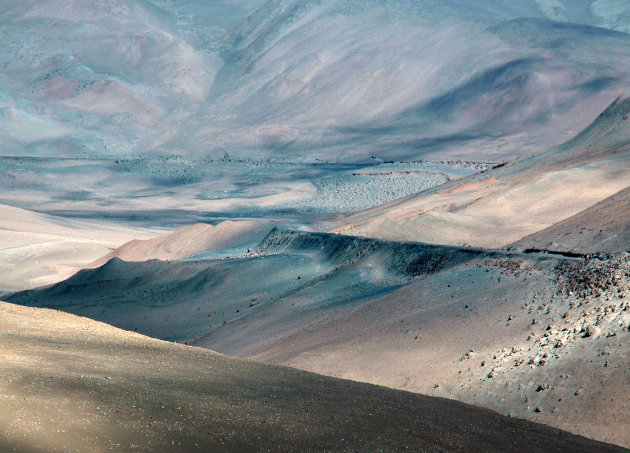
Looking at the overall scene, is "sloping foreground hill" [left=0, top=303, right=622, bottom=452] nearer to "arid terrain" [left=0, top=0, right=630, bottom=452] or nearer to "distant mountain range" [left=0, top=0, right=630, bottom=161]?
"arid terrain" [left=0, top=0, right=630, bottom=452]

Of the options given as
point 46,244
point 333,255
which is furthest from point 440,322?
point 46,244

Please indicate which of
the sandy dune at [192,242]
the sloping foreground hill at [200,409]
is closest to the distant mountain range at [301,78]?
the sandy dune at [192,242]

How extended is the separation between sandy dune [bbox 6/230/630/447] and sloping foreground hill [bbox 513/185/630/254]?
97 centimetres

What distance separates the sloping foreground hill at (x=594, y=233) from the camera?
10.5 meters

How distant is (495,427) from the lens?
5992mm

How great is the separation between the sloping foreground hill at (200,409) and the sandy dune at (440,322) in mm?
719

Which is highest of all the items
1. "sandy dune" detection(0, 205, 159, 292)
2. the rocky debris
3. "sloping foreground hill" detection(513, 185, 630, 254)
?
the rocky debris

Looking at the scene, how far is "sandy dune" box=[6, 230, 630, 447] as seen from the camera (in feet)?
23.2

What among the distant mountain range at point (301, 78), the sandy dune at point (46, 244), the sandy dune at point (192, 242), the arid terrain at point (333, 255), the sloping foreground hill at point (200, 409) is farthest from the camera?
the distant mountain range at point (301, 78)

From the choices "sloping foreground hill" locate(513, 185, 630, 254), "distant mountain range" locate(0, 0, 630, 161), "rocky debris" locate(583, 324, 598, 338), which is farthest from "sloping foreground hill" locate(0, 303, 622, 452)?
"distant mountain range" locate(0, 0, 630, 161)

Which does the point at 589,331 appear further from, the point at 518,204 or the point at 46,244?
the point at 46,244

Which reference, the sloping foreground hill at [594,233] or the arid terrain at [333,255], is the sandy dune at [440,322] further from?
the sloping foreground hill at [594,233]

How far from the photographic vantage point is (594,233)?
36.6 ft

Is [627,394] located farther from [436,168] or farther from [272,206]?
[436,168]
